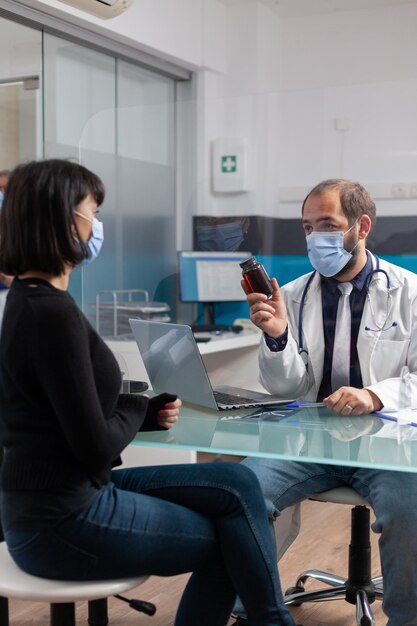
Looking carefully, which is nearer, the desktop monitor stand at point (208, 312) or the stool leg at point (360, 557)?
the stool leg at point (360, 557)

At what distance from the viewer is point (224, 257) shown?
3.47 meters

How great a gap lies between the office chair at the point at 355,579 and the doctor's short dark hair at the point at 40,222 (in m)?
1.01

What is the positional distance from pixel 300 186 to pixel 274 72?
1.92m

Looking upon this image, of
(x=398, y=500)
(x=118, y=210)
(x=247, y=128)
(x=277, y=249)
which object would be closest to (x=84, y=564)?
(x=398, y=500)

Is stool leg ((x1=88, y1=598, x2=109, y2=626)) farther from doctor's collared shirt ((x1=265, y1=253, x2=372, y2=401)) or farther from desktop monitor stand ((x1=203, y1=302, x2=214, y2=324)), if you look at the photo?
desktop monitor stand ((x1=203, y1=302, x2=214, y2=324))

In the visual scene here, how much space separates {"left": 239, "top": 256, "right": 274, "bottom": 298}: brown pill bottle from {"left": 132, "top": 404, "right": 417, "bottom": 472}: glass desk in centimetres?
31

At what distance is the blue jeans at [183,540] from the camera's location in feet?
5.04

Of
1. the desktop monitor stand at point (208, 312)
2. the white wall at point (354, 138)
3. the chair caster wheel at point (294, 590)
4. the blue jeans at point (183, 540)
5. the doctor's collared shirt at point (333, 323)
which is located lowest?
Result: the chair caster wheel at point (294, 590)

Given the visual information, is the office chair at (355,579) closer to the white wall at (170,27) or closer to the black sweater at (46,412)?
the black sweater at (46,412)

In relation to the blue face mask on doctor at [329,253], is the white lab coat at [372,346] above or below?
below

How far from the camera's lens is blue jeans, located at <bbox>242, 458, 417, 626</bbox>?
1969mm

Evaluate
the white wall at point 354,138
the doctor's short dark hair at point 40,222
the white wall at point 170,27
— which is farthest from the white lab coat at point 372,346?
the white wall at point 170,27

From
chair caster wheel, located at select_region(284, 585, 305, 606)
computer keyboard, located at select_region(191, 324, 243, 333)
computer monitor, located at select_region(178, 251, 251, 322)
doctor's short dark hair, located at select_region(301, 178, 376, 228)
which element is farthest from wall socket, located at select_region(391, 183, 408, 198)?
chair caster wheel, located at select_region(284, 585, 305, 606)

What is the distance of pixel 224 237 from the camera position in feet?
10.7
